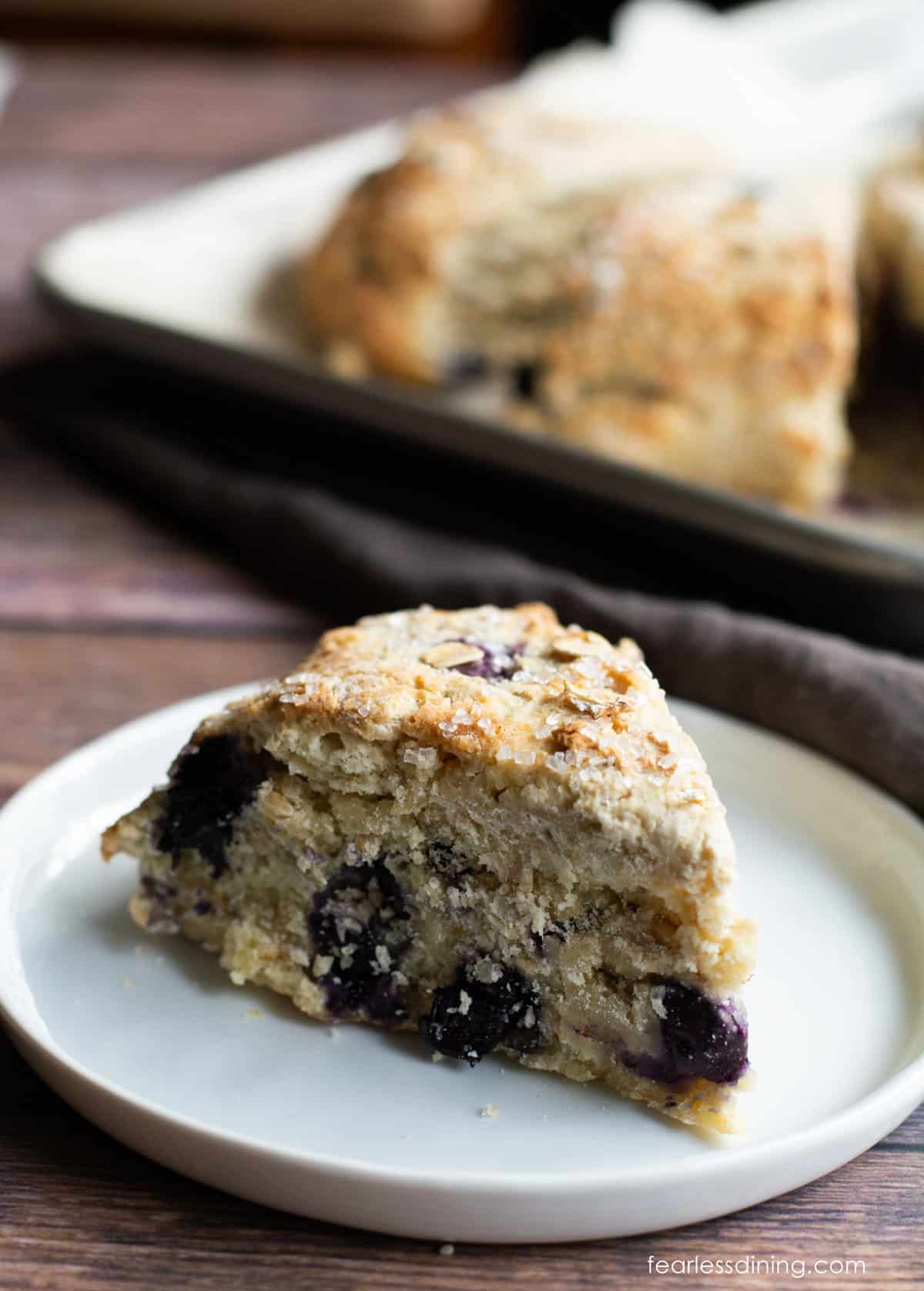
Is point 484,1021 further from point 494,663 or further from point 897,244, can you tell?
point 897,244

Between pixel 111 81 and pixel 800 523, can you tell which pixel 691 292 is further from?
pixel 111 81

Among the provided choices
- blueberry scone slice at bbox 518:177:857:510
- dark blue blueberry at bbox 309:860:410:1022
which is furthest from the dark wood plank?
dark blue blueberry at bbox 309:860:410:1022

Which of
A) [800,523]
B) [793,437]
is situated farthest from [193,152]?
[800,523]

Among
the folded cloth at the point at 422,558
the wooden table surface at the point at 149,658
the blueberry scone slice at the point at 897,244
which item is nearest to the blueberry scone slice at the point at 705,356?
the folded cloth at the point at 422,558

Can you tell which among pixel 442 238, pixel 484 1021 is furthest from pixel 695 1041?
pixel 442 238

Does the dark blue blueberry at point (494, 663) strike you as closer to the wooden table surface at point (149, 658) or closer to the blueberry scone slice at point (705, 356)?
the wooden table surface at point (149, 658)

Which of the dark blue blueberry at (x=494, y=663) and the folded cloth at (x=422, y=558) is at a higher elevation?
the dark blue blueberry at (x=494, y=663)

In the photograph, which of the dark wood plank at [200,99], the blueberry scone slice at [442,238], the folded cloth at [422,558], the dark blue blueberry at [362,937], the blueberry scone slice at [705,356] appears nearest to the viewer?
the dark blue blueberry at [362,937]
